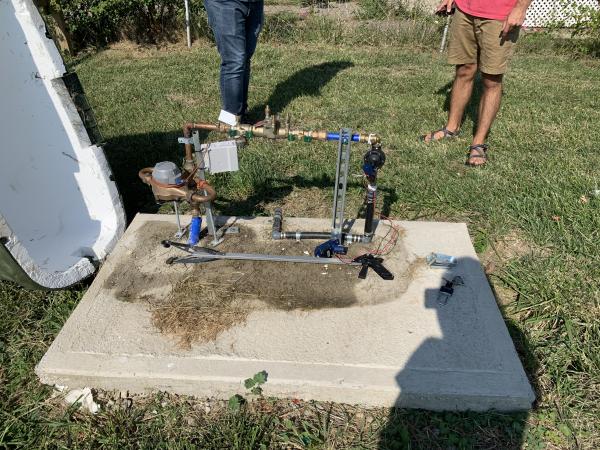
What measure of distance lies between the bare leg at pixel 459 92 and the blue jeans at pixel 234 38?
1.90 metres

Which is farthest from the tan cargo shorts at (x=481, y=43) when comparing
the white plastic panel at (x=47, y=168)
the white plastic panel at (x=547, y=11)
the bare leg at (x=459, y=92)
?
the white plastic panel at (x=547, y=11)

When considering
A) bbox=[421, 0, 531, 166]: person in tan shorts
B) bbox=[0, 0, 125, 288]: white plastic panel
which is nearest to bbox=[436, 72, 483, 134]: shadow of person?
bbox=[421, 0, 531, 166]: person in tan shorts

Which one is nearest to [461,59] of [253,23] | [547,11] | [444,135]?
[444,135]

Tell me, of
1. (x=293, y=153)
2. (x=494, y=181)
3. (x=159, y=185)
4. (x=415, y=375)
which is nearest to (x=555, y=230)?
(x=494, y=181)

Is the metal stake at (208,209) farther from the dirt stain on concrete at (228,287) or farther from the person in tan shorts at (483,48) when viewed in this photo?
the person in tan shorts at (483,48)

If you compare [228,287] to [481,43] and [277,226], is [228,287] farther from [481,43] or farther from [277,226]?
[481,43]

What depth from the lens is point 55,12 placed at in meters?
7.71

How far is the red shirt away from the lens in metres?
3.66

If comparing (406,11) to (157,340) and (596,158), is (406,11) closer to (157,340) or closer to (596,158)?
(596,158)

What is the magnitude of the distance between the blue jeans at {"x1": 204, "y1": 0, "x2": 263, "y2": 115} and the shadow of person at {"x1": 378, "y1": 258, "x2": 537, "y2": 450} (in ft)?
10.3

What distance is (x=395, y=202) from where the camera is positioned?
3.64m

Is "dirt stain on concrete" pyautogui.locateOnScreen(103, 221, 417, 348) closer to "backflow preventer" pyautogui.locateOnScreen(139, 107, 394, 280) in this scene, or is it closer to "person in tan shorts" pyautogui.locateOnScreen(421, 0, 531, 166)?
"backflow preventer" pyautogui.locateOnScreen(139, 107, 394, 280)

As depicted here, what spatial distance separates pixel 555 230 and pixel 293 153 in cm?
223

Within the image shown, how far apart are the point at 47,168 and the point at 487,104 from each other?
11.4 ft
